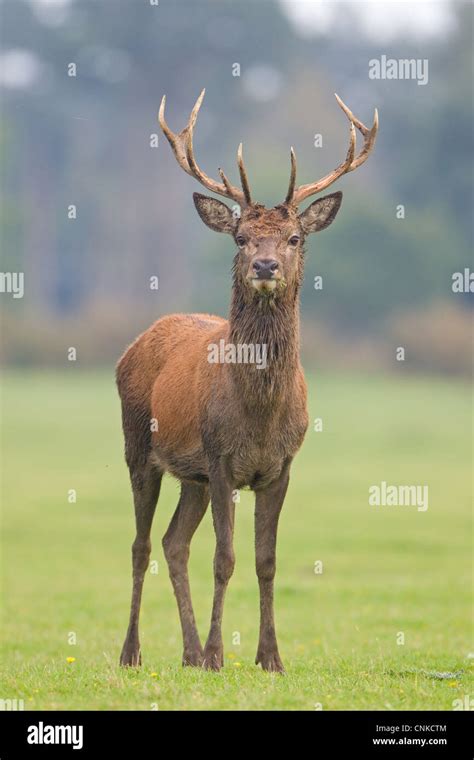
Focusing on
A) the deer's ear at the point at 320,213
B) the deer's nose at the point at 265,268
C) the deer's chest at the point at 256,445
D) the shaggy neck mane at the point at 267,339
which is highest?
the deer's ear at the point at 320,213

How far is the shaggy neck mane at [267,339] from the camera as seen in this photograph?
10.8 m

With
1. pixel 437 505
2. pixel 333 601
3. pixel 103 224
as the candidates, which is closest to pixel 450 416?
pixel 437 505

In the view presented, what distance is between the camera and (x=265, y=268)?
10.4 metres

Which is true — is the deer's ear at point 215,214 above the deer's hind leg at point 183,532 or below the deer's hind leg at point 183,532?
above

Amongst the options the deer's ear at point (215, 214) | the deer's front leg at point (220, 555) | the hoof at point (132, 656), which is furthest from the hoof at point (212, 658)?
the deer's ear at point (215, 214)

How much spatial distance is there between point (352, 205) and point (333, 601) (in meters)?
45.0

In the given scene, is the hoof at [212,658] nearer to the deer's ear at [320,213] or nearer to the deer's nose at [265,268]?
the deer's nose at [265,268]

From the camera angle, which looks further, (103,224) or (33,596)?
(103,224)

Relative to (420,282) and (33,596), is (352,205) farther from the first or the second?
(33,596)

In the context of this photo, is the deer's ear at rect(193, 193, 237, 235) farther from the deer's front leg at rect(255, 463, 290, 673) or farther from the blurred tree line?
the blurred tree line

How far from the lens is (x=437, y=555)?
23.2 meters

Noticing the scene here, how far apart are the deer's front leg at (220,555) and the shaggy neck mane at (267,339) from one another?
548 millimetres

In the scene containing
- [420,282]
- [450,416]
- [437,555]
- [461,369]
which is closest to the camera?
[437,555]
